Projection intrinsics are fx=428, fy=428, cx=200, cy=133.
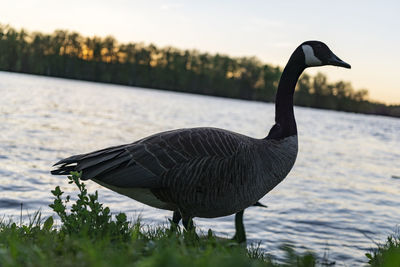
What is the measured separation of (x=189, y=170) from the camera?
500 cm

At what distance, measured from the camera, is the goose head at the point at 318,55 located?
253 inches

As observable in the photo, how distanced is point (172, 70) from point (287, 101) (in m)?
147

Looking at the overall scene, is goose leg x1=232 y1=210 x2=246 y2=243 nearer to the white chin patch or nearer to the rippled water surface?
the rippled water surface

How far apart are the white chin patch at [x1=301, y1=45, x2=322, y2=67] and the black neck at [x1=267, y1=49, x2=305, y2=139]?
73 mm

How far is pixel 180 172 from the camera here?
501 centimetres

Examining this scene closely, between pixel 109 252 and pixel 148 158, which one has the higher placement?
pixel 148 158

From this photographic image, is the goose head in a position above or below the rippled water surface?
above

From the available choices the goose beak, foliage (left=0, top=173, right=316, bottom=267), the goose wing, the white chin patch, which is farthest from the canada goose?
the goose beak

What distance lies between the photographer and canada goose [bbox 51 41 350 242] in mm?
5027

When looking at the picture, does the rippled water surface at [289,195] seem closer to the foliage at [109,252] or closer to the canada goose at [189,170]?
the canada goose at [189,170]

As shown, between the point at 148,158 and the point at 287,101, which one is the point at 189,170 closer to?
the point at 148,158

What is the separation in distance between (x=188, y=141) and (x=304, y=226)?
22.7ft

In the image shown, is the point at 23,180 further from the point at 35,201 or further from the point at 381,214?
the point at 381,214

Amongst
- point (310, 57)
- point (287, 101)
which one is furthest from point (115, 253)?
point (310, 57)
